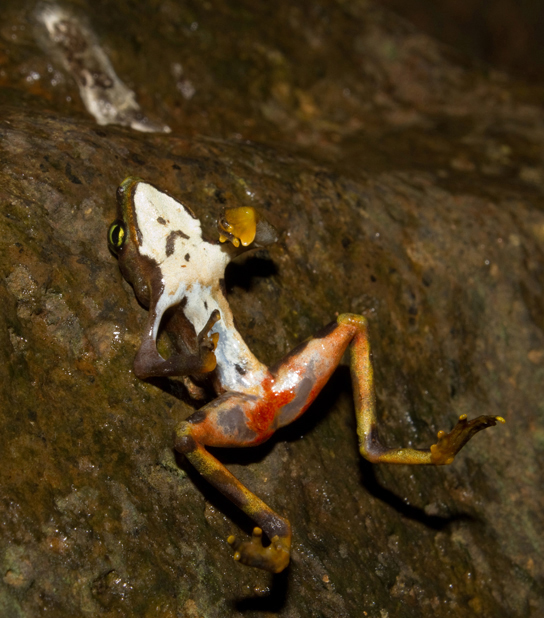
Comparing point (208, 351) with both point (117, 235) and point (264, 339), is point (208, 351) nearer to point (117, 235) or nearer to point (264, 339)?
point (264, 339)

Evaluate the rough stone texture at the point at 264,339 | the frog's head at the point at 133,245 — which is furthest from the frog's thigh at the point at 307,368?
the frog's head at the point at 133,245

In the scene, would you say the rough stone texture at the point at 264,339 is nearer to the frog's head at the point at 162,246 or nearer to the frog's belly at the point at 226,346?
the frog's head at the point at 162,246

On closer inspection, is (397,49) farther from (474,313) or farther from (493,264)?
(474,313)

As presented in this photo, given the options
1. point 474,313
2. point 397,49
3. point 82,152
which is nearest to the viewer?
point 82,152

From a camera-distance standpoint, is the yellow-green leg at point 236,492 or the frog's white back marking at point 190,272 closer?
the yellow-green leg at point 236,492

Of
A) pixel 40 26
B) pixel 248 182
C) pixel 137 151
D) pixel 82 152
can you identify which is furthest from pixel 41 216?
pixel 40 26

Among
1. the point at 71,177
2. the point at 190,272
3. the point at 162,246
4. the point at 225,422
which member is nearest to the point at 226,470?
the point at 225,422

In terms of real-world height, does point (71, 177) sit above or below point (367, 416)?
above
